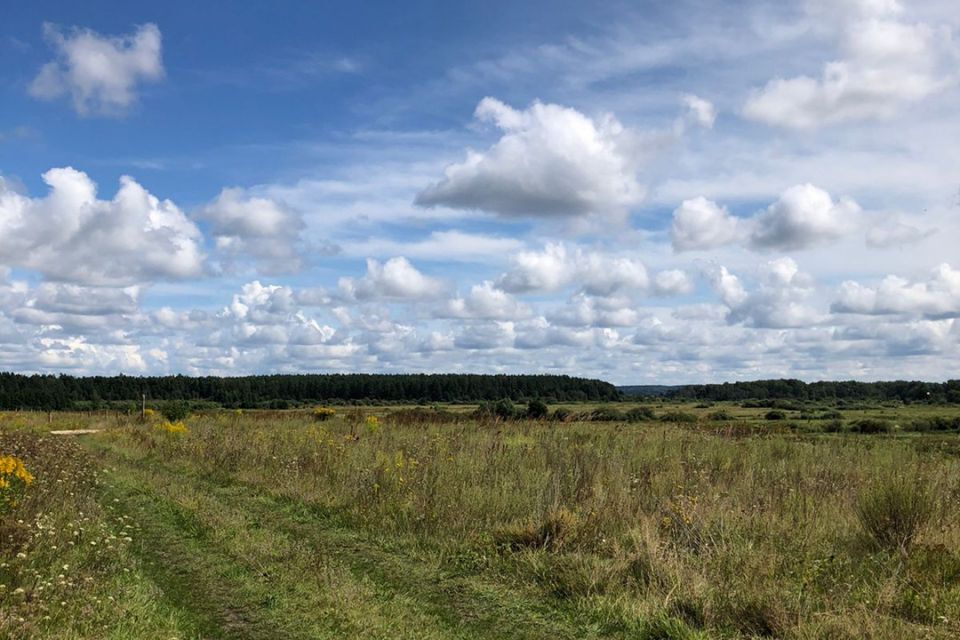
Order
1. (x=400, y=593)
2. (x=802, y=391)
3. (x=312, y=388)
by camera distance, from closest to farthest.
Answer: (x=400, y=593)
(x=802, y=391)
(x=312, y=388)

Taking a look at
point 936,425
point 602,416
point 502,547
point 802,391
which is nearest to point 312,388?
point 802,391

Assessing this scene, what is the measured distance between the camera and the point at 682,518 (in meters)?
9.91

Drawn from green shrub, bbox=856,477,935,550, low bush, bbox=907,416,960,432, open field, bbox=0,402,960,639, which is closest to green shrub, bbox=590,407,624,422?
open field, bbox=0,402,960,639

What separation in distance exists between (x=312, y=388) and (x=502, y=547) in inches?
6311

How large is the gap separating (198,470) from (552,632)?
1389 cm

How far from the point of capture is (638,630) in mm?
6965

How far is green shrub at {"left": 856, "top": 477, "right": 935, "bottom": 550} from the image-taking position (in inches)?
363

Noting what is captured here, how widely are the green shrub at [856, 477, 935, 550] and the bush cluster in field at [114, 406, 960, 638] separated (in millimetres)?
18

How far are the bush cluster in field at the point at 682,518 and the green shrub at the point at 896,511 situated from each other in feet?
0.06

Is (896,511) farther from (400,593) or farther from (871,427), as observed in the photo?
(871,427)

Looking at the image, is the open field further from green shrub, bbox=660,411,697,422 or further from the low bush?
the low bush

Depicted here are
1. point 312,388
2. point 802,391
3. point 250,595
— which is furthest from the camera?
point 312,388

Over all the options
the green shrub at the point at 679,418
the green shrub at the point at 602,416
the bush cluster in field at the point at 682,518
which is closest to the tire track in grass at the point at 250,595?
the bush cluster in field at the point at 682,518

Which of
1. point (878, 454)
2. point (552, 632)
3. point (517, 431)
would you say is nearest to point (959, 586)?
point (552, 632)
